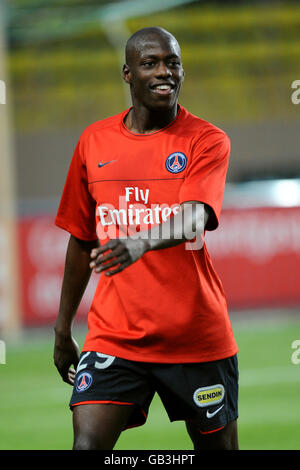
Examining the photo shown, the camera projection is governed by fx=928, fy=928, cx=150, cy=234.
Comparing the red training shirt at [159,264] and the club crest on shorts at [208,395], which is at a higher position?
the red training shirt at [159,264]

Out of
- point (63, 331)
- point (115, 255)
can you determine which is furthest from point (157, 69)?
point (63, 331)

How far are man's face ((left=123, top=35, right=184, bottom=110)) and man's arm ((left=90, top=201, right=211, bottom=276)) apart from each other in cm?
45

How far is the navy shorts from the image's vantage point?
3.48 metres

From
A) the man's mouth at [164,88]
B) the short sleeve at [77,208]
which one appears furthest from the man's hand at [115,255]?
the short sleeve at [77,208]

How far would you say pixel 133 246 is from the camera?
287cm

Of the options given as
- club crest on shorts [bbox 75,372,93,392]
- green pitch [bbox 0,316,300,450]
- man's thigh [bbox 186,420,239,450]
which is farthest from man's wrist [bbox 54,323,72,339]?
green pitch [bbox 0,316,300,450]

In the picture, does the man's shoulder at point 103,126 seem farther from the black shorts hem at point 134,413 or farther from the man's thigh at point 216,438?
the man's thigh at point 216,438

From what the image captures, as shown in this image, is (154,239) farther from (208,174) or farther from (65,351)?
(65,351)

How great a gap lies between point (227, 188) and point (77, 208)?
9608mm

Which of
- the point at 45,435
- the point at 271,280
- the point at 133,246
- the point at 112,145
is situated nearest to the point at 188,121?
the point at 112,145

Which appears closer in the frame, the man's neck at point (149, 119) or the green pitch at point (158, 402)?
the man's neck at point (149, 119)

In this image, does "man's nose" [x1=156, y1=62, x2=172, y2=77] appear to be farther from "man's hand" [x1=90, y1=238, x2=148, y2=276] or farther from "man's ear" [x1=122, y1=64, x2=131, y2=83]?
"man's hand" [x1=90, y1=238, x2=148, y2=276]

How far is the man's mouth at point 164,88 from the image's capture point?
11.4ft

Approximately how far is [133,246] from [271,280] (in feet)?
32.6
